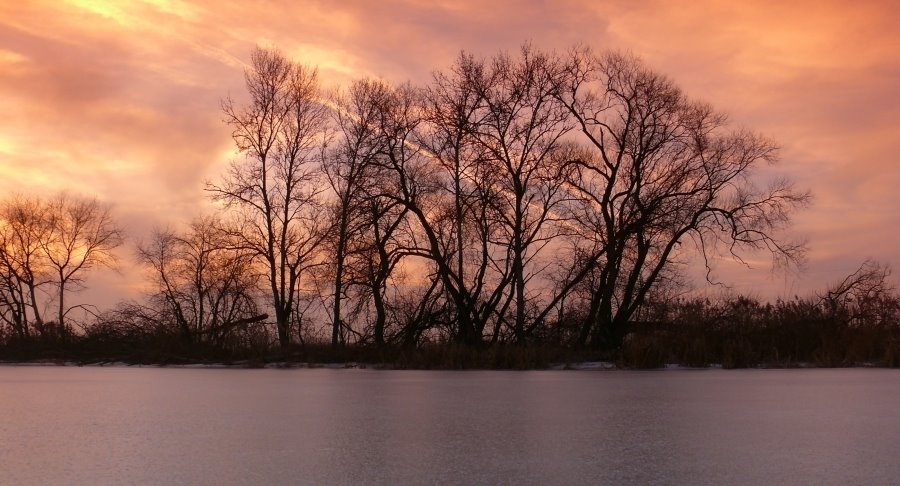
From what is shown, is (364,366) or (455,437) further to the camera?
(364,366)

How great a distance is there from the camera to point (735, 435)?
234 inches

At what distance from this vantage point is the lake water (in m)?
4.37

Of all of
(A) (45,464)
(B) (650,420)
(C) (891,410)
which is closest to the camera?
(A) (45,464)

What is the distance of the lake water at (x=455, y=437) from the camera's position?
172 inches

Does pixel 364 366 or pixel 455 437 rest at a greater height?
pixel 364 366

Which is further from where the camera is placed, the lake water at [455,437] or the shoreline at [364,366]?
the shoreline at [364,366]

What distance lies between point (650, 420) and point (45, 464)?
178 inches

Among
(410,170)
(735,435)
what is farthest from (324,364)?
(735,435)

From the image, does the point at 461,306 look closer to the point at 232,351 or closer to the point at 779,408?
the point at 232,351

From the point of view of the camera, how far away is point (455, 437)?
5812mm

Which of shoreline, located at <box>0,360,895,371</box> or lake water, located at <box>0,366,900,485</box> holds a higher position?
shoreline, located at <box>0,360,895,371</box>

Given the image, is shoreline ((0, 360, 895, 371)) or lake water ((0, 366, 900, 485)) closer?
lake water ((0, 366, 900, 485))

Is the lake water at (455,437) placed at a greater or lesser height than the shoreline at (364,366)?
lesser

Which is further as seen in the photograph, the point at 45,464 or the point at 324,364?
the point at 324,364
